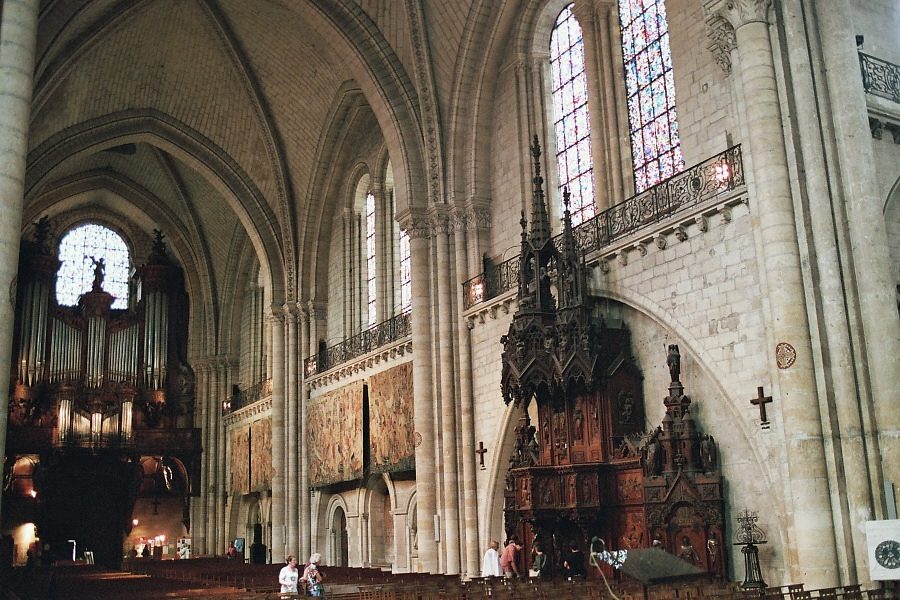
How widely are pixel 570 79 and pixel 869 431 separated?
9951 millimetres

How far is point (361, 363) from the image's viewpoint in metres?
23.5

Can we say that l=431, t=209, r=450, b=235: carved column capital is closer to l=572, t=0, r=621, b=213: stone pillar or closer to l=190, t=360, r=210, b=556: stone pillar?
l=572, t=0, r=621, b=213: stone pillar

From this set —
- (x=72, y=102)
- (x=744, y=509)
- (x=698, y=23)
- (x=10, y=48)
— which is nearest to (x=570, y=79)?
(x=698, y=23)

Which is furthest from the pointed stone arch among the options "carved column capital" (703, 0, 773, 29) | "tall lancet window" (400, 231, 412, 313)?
"carved column capital" (703, 0, 773, 29)

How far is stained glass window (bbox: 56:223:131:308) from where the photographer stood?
3416 centimetres

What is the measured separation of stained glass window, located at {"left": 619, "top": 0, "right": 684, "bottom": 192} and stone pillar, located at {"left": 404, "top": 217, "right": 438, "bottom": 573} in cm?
561

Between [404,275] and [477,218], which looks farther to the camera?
[404,275]

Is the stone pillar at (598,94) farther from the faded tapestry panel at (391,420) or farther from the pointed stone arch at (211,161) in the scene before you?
the pointed stone arch at (211,161)

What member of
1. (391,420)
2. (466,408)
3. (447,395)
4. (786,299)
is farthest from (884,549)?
(391,420)

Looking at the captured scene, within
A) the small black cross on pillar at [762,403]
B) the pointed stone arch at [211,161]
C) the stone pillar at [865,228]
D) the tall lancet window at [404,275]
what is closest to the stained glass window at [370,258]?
the tall lancet window at [404,275]

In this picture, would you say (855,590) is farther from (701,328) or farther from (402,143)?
(402,143)

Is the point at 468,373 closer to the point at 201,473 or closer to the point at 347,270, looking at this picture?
the point at 347,270

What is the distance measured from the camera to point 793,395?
10.6 m

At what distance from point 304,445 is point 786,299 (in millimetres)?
17979
